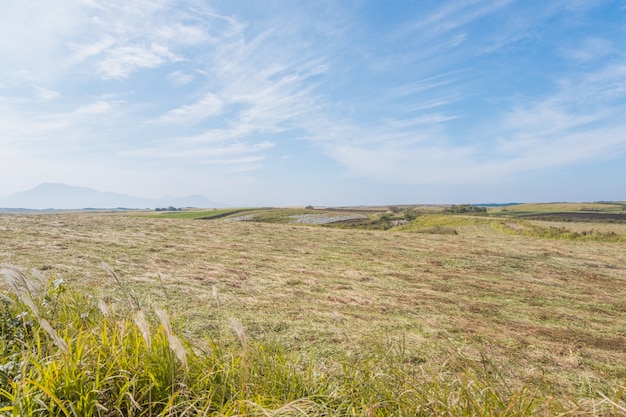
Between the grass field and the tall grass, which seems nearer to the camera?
the tall grass

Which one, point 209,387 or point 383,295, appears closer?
point 209,387

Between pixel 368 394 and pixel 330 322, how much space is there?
3.08m

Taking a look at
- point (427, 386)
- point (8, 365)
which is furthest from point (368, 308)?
point (8, 365)

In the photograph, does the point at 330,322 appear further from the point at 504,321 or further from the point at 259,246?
the point at 259,246

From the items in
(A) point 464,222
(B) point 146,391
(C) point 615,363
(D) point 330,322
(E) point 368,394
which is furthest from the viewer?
(A) point 464,222

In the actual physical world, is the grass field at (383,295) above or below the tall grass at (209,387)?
below

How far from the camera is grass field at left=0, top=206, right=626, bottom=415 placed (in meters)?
4.20

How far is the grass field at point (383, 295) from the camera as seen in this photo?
165 inches

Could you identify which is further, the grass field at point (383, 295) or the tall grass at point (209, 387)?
the grass field at point (383, 295)

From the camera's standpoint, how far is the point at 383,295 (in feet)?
23.7

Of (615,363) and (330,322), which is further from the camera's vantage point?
(330,322)

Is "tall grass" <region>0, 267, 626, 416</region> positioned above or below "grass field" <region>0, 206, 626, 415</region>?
above

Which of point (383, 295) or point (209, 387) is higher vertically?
point (209, 387)

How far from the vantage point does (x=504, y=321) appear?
5.95m
